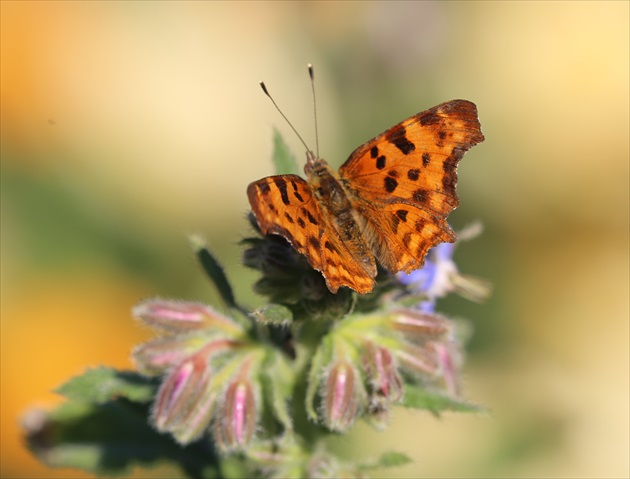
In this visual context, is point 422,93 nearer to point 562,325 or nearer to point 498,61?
point 498,61

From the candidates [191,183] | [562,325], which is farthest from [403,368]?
[191,183]

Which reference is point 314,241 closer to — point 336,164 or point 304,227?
point 304,227

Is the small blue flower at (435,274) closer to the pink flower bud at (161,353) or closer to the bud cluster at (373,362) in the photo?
the bud cluster at (373,362)

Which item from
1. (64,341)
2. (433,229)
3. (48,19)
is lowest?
(433,229)

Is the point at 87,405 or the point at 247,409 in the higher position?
the point at 87,405

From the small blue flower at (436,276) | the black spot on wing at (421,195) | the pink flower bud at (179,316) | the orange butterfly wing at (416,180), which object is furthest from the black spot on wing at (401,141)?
the pink flower bud at (179,316)
